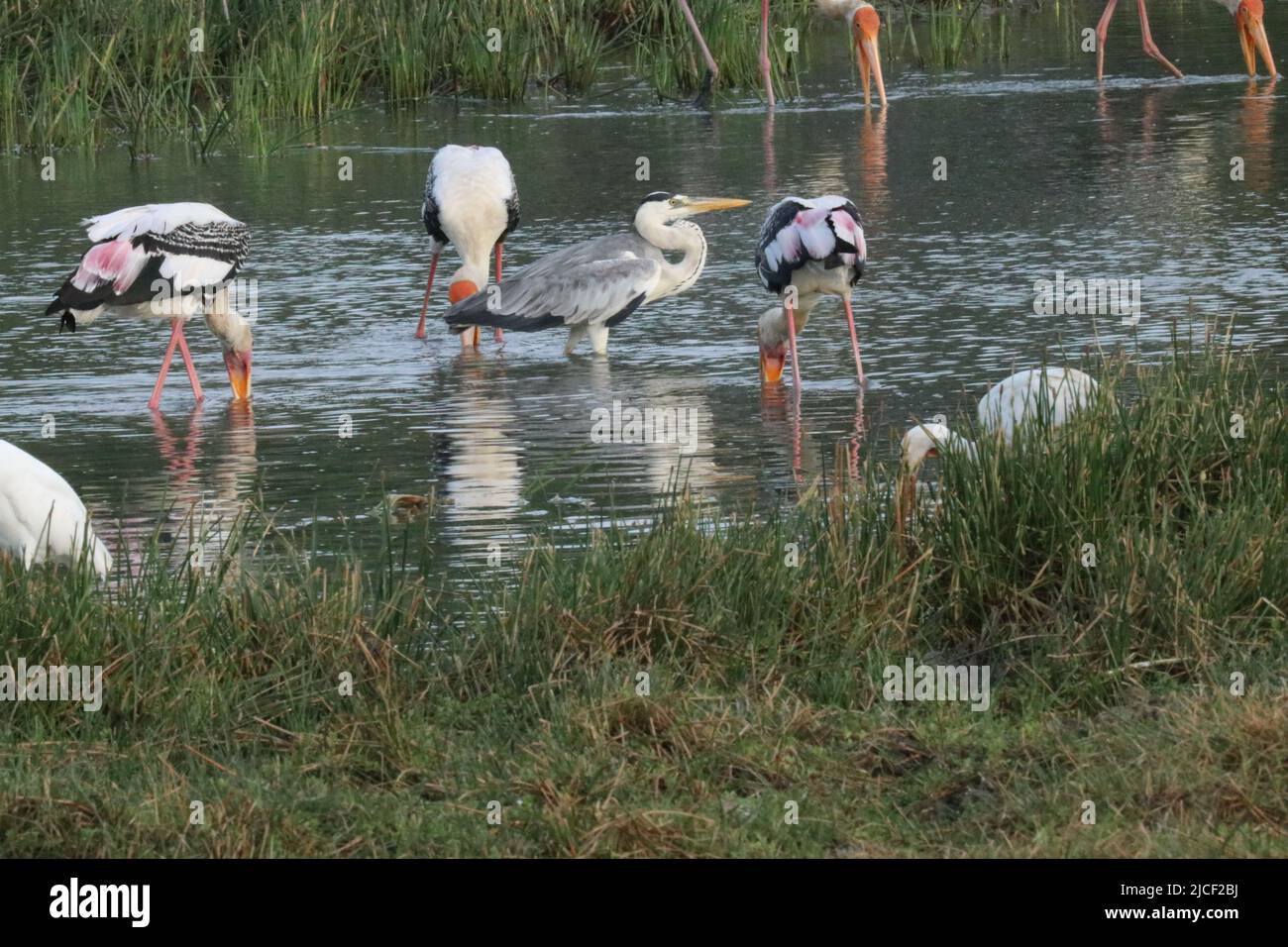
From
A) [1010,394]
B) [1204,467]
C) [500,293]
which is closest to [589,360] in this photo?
[500,293]

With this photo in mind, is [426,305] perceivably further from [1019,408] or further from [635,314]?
[1019,408]

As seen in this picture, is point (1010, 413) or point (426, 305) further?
point (426, 305)

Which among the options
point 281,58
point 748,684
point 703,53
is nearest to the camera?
point 748,684

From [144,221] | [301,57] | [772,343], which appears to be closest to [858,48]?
[301,57]

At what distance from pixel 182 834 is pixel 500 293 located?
6.48m

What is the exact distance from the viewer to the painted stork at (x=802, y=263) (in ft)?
31.0

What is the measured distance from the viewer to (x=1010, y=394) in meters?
6.76

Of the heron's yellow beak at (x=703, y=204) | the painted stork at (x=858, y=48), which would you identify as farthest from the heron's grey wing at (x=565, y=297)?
the painted stork at (x=858, y=48)

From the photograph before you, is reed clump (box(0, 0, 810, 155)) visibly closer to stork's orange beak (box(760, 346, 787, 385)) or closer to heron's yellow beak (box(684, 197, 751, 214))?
heron's yellow beak (box(684, 197, 751, 214))

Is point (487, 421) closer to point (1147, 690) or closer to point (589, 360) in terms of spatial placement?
point (589, 360)

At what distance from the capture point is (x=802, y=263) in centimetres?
964

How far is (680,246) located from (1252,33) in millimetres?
10039

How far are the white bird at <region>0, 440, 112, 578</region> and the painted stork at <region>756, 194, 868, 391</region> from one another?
3.97 meters

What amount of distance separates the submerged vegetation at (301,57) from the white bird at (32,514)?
1119 centimetres
